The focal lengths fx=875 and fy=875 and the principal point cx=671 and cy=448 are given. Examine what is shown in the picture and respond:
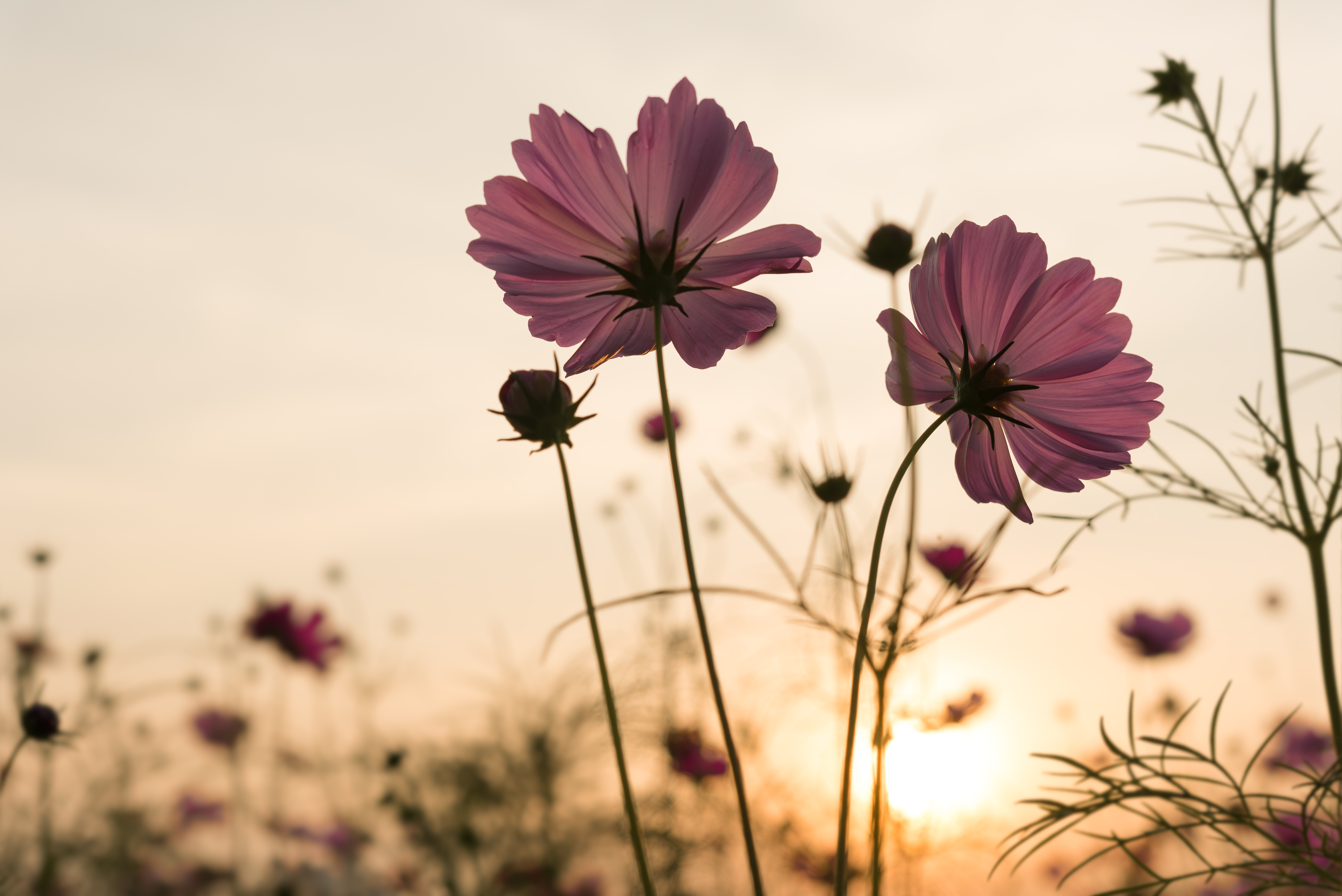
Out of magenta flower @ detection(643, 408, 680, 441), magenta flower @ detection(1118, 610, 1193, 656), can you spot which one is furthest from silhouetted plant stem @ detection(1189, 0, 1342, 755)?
magenta flower @ detection(1118, 610, 1193, 656)

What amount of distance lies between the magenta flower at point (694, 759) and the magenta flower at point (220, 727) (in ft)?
3.37

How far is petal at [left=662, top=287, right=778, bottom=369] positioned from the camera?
41 centimetres

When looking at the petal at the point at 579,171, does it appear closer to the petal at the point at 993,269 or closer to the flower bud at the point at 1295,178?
the petal at the point at 993,269

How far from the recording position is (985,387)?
0.38m

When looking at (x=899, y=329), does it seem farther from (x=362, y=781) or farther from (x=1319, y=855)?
(x=362, y=781)

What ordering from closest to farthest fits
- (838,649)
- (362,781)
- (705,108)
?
1. (705,108)
2. (838,649)
3. (362,781)

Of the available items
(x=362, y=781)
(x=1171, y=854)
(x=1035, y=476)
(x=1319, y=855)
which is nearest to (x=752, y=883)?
(x=1035, y=476)

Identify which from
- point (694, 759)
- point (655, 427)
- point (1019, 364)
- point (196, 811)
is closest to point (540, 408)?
point (1019, 364)

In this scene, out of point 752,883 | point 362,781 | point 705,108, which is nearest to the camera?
point 752,883

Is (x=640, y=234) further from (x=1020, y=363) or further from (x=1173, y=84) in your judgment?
(x=1173, y=84)

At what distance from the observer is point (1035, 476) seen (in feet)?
1.26

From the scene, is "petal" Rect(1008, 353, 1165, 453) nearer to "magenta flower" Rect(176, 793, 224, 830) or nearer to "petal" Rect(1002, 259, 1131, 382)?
"petal" Rect(1002, 259, 1131, 382)

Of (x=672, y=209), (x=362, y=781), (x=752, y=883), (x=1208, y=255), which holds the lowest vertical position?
(x=752, y=883)

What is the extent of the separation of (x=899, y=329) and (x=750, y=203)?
96 millimetres
